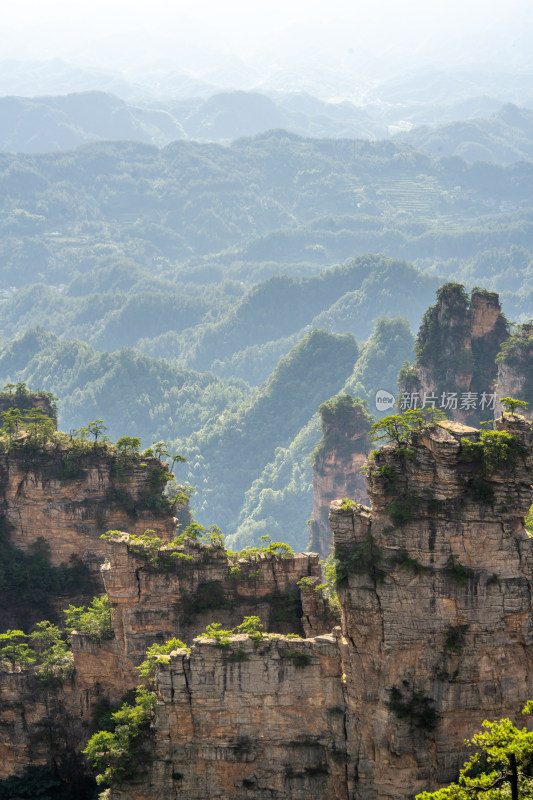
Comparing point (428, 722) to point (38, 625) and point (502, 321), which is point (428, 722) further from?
point (502, 321)

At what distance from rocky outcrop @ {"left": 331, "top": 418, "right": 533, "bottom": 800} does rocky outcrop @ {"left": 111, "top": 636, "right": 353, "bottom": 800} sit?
3.73 ft

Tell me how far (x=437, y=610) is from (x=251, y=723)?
23.6 ft

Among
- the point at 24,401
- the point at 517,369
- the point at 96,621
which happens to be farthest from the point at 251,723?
the point at 517,369

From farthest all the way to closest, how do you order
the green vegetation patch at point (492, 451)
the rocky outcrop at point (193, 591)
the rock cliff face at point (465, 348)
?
the rock cliff face at point (465, 348) < the rocky outcrop at point (193, 591) < the green vegetation patch at point (492, 451)

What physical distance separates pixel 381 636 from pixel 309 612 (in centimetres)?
501

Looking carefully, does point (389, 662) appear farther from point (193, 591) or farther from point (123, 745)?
point (123, 745)

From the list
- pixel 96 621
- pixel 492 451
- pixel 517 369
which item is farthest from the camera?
pixel 517 369

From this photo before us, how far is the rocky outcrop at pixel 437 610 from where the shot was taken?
108ft

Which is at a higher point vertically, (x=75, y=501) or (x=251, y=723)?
(x=75, y=501)

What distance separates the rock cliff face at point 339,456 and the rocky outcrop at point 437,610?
5244 centimetres

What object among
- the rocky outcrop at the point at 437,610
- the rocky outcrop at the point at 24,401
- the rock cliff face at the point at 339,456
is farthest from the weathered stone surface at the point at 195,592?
the rock cliff face at the point at 339,456

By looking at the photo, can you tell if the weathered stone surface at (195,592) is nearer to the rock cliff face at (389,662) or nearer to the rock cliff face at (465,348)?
the rock cliff face at (389,662)

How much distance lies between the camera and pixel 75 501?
48156 millimetres

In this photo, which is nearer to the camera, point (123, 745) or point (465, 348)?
point (123, 745)
